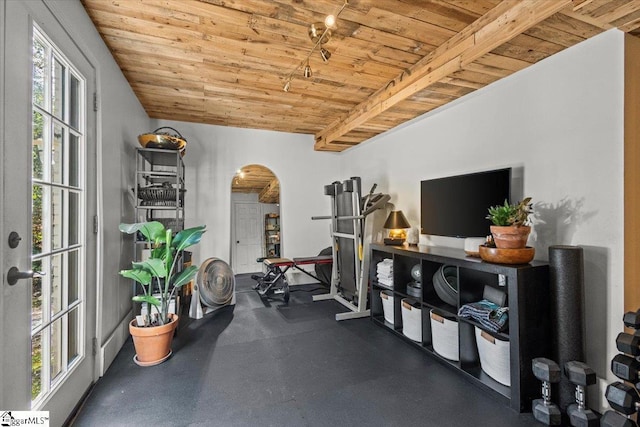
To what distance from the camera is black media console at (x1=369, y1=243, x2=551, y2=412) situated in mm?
1808

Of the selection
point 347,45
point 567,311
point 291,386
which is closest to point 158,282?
point 291,386

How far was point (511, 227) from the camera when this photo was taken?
76.0 inches

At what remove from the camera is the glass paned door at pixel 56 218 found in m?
1.51

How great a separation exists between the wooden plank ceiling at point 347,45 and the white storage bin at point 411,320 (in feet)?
Answer: 6.68

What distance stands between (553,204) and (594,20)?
3.86ft

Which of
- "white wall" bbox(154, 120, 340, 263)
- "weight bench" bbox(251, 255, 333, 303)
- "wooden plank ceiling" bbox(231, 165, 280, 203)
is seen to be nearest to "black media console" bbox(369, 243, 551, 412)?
"weight bench" bbox(251, 255, 333, 303)

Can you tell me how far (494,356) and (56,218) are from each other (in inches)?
117

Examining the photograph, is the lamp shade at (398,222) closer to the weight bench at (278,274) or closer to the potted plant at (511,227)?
the potted plant at (511,227)

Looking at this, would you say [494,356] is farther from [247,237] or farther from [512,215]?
[247,237]

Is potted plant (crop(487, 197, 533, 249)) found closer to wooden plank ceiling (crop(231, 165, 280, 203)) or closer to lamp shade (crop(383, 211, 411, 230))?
lamp shade (crop(383, 211, 411, 230))

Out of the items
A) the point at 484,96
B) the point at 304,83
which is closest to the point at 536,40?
the point at 484,96

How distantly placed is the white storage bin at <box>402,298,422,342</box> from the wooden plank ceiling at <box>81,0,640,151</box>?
204 cm

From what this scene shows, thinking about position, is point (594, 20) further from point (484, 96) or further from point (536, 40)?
point (484, 96)

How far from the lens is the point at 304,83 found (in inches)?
125
